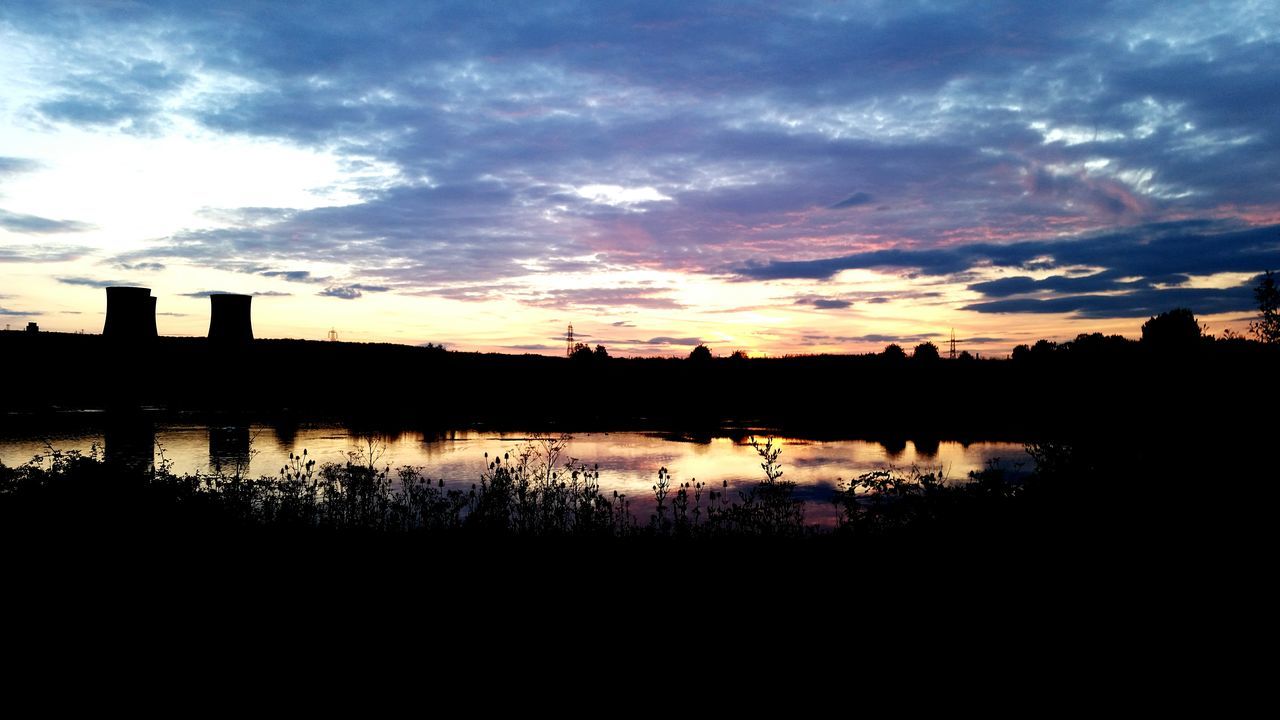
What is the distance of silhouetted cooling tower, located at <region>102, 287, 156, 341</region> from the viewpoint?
33906 mm

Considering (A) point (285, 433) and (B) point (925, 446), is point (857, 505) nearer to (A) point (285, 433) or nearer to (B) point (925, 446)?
(B) point (925, 446)

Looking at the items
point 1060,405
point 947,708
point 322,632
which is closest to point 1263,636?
point 947,708

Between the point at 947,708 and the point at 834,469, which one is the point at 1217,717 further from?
the point at 834,469

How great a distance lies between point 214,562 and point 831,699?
6590mm

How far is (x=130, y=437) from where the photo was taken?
25625 millimetres

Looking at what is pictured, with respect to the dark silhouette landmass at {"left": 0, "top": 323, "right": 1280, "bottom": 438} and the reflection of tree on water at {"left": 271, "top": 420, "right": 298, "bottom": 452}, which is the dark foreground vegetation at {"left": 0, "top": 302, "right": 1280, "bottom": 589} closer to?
the dark silhouette landmass at {"left": 0, "top": 323, "right": 1280, "bottom": 438}

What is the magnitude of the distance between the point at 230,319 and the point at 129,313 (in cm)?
621

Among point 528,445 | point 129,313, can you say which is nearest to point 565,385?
point 129,313

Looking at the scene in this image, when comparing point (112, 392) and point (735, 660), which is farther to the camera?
point (112, 392)

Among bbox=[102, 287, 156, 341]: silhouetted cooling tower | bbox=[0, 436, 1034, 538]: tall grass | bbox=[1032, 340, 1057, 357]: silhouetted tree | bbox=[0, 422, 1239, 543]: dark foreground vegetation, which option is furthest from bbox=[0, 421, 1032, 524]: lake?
bbox=[1032, 340, 1057, 357]: silhouetted tree

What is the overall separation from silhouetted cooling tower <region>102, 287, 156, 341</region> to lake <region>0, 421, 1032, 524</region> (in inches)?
258

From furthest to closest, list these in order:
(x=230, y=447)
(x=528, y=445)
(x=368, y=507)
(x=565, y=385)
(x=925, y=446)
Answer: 1. (x=565, y=385)
2. (x=925, y=446)
3. (x=528, y=445)
4. (x=230, y=447)
5. (x=368, y=507)

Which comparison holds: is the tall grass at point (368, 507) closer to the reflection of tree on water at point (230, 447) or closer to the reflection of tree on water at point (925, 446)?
the reflection of tree on water at point (230, 447)

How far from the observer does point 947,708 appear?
5516mm
